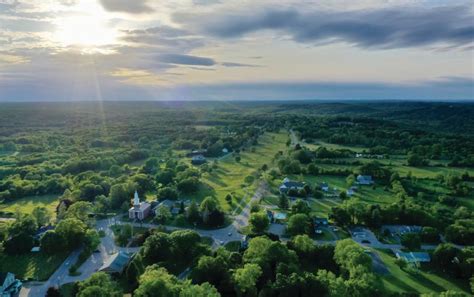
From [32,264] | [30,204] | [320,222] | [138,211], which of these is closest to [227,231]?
[320,222]

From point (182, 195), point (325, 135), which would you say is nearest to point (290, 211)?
point (182, 195)

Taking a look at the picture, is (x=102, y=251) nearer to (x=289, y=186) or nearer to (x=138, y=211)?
(x=138, y=211)

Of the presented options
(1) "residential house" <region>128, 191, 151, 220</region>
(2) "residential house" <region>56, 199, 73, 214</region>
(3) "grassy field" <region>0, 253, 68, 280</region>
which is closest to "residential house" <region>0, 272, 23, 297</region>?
(3) "grassy field" <region>0, 253, 68, 280</region>

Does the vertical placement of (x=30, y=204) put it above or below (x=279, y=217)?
below

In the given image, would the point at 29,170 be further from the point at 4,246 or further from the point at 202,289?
the point at 202,289

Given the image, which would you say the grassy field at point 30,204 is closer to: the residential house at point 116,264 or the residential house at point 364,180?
the residential house at point 116,264
